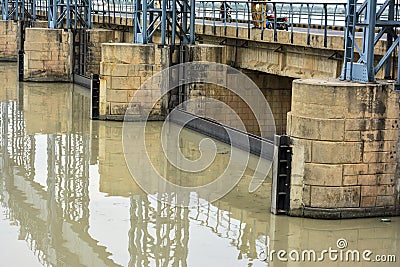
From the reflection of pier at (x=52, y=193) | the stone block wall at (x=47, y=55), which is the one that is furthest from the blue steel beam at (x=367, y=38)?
the stone block wall at (x=47, y=55)

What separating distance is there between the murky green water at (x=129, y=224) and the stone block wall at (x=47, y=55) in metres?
17.5

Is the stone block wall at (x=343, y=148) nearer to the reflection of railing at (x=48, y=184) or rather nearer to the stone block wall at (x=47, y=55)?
the reflection of railing at (x=48, y=184)

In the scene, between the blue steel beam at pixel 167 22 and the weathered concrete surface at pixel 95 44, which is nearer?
the blue steel beam at pixel 167 22

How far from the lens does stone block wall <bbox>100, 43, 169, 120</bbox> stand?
1122 inches

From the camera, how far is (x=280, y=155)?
53.0 ft

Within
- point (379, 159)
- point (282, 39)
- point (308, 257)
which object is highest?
point (282, 39)

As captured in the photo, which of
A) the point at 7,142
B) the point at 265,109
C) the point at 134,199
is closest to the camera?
the point at 134,199

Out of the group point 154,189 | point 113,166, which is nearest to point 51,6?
point 113,166

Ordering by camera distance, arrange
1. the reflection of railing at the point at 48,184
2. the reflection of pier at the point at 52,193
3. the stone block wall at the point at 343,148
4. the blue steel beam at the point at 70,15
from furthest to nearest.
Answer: the blue steel beam at the point at 70,15
the stone block wall at the point at 343,148
the reflection of railing at the point at 48,184
the reflection of pier at the point at 52,193

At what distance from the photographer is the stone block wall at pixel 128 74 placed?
28.5 metres

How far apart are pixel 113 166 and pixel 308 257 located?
333 inches

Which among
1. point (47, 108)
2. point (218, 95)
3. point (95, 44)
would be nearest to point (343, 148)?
point (218, 95)

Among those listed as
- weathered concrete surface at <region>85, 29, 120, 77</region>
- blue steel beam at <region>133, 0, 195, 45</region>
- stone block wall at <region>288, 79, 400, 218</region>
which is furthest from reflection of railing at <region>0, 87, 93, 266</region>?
weathered concrete surface at <region>85, 29, 120, 77</region>

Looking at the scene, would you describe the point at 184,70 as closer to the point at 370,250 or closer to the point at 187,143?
the point at 187,143
